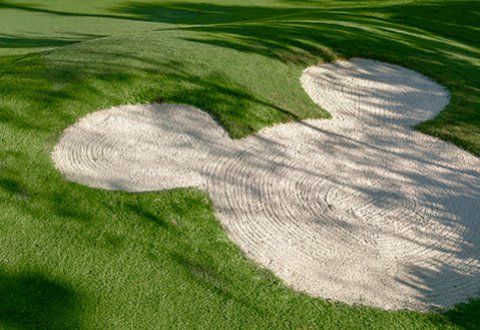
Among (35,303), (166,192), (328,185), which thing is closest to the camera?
(35,303)

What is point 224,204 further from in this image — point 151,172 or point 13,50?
point 13,50

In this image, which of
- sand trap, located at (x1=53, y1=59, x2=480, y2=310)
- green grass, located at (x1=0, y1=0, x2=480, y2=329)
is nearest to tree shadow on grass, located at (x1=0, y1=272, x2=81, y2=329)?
green grass, located at (x1=0, y1=0, x2=480, y2=329)

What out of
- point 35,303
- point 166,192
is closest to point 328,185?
point 166,192

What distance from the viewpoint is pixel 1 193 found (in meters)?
7.74

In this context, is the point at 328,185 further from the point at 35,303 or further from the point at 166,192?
the point at 35,303

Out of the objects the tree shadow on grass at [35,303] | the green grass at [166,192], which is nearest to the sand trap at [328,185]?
the green grass at [166,192]

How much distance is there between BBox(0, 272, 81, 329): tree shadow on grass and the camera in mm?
6059

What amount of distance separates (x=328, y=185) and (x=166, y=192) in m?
2.32

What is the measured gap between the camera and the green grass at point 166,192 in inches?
251

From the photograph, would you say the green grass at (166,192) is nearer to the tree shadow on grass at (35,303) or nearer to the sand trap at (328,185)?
the tree shadow on grass at (35,303)

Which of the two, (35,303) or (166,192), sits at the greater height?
(166,192)

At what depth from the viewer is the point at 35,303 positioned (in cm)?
629

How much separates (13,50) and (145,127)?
501cm

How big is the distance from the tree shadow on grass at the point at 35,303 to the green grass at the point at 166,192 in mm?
15
